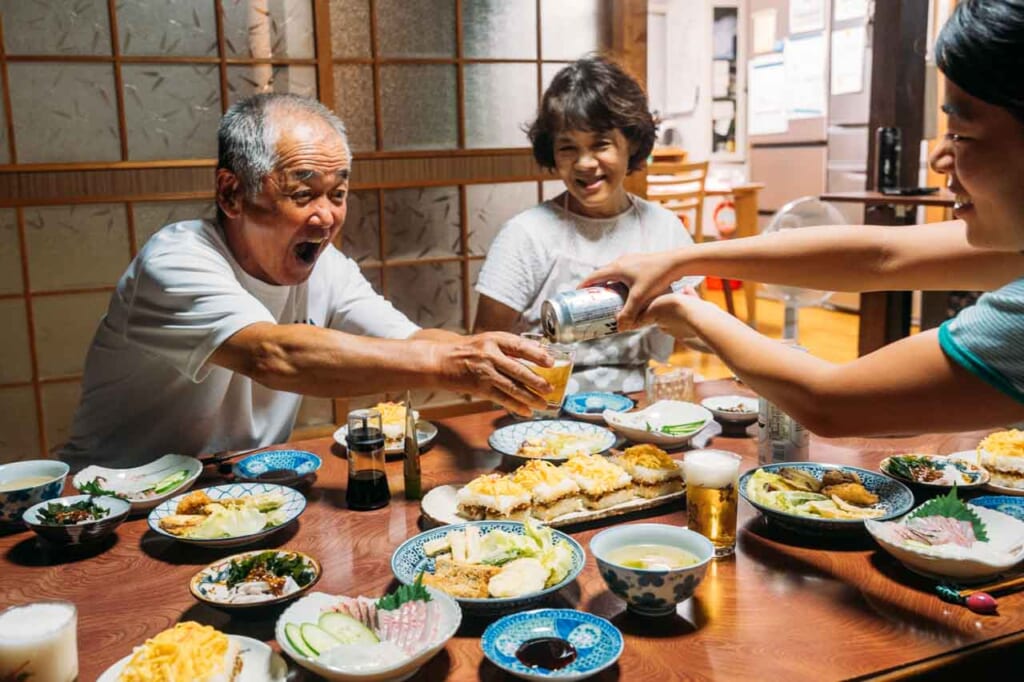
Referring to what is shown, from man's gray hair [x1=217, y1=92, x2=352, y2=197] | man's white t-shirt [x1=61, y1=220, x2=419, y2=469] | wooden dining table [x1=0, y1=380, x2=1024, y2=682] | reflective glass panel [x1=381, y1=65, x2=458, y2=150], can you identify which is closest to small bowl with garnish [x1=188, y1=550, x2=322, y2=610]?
wooden dining table [x1=0, y1=380, x2=1024, y2=682]

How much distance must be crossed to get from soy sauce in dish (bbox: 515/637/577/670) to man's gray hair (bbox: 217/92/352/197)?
4.32 feet

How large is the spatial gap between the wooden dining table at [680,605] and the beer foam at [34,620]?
96 millimetres

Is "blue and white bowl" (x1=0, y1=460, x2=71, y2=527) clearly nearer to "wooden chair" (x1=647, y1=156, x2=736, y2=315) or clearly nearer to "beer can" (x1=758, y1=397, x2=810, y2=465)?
"beer can" (x1=758, y1=397, x2=810, y2=465)

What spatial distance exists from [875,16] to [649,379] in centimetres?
339

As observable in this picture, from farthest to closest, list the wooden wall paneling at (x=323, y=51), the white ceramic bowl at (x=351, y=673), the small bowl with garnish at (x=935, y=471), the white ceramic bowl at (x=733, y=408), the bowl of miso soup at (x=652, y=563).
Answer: the wooden wall paneling at (x=323, y=51), the white ceramic bowl at (x=733, y=408), the small bowl with garnish at (x=935, y=471), the bowl of miso soup at (x=652, y=563), the white ceramic bowl at (x=351, y=673)

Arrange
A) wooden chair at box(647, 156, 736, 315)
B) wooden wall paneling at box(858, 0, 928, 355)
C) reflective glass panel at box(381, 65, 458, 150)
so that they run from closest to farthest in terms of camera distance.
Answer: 1. reflective glass panel at box(381, 65, 458, 150)
2. wooden wall paneling at box(858, 0, 928, 355)
3. wooden chair at box(647, 156, 736, 315)

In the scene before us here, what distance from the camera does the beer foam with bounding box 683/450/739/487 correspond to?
4.41ft

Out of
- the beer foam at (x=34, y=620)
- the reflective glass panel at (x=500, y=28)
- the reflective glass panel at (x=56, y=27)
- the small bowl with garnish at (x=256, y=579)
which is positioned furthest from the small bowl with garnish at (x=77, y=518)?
the reflective glass panel at (x=500, y=28)

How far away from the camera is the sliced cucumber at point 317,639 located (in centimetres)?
103

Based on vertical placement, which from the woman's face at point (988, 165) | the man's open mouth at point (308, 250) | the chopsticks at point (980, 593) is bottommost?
the chopsticks at point (980, 593)

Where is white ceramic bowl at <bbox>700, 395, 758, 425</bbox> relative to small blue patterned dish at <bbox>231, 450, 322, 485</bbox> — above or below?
above

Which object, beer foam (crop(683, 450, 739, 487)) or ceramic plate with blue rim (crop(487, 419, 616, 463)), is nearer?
beer foam (crop(683, 450, 739, 487))

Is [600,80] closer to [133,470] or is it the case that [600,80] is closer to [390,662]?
[133,470]

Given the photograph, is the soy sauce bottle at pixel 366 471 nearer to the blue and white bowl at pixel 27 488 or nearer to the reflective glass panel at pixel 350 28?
the blue and white bowl at pixel 27 488
